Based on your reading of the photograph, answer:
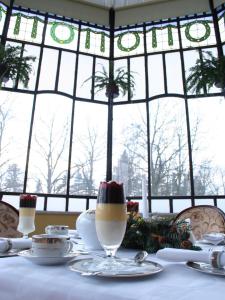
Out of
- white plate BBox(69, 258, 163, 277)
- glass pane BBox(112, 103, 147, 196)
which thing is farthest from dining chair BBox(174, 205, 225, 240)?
glass pane BBox(112, 103, 147, 196)

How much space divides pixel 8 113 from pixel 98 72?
78.0 inches

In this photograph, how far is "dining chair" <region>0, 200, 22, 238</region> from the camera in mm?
1858

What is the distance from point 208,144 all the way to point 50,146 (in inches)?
123

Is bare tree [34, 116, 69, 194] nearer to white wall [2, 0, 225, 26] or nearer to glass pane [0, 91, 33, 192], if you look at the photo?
glass pane [0, 91, 33, 192]

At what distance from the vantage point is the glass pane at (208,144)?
5238 mm

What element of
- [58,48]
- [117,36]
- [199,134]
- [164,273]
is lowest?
[164,273]

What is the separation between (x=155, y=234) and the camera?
3.50 ft

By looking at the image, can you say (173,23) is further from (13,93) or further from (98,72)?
(13,93)

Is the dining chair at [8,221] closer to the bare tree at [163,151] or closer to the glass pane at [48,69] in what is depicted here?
the bare tree at [163,151]

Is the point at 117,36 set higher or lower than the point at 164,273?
higher

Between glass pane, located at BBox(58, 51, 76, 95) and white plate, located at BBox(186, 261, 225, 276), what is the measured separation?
5.39 meters

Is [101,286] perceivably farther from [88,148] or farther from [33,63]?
[33,63]

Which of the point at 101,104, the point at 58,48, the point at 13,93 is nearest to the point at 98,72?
the point at 101,104

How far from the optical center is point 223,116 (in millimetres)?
5477
